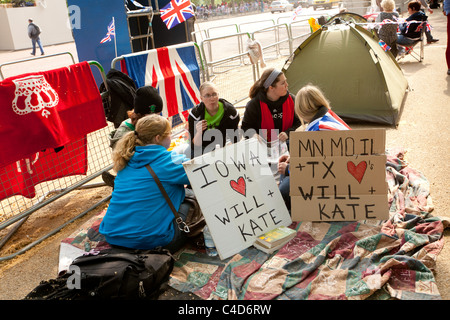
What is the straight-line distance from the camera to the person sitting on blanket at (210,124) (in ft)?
16.4

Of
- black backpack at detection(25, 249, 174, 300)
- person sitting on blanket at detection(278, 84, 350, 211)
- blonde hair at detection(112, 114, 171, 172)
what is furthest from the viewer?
person sitting on blanket at detection(278, 84, 350, 211)

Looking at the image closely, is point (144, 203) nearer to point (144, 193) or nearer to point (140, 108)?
point (144, 193)

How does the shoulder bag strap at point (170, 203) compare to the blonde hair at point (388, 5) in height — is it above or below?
below

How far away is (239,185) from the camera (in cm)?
382

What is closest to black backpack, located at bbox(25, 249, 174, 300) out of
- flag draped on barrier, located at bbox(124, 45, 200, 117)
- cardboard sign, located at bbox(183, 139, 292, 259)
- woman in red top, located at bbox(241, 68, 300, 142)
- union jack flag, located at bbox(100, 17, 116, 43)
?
cardboard sign, located at bbox(183, 139, 292, 259)

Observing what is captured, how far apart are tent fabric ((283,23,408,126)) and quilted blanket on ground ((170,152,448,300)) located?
2987 mm

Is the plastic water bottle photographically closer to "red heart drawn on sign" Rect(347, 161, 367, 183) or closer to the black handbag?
the black handbag

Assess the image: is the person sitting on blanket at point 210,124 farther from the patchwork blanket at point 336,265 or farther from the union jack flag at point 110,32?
the union jack flag at point 110,32

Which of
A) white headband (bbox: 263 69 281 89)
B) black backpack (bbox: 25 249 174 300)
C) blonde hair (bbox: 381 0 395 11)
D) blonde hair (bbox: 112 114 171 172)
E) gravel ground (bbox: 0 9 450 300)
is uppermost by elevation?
blonde hair (bbox: 381 0 395 11)

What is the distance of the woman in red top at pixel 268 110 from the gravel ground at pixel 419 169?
161 centimetres

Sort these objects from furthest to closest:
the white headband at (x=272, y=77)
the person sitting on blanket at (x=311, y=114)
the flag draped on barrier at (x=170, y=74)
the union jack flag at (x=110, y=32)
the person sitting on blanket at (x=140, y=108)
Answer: the union jack flag at (x=110, y=32)
the flag draped on barrier at (x=170, y=74)
the white headband at (x=272, y=77)
the person sitting on blanket at (x=140, y=108)
the person sitting on blanket at (x=311, y=114)

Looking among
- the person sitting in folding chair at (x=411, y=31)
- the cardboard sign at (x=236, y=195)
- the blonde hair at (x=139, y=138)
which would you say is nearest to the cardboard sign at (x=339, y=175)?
the cardboard sign at (x=236, y=195)

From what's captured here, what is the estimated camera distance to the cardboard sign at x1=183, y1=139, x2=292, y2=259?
3.62 metres

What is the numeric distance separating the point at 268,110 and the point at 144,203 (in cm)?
211
